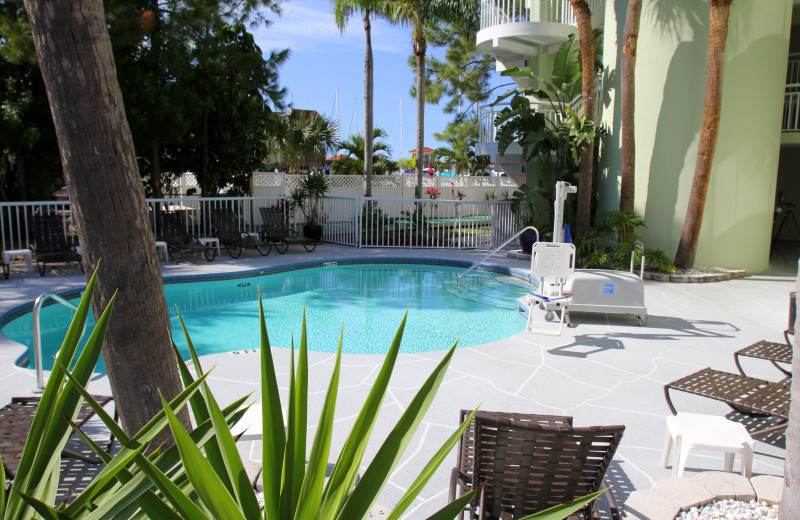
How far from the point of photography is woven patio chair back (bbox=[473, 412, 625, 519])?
2.70m

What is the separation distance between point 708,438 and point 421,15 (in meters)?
16.6

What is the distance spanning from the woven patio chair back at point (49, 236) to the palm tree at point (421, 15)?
436 inches

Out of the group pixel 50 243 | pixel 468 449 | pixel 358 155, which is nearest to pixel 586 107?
pixel 468 449

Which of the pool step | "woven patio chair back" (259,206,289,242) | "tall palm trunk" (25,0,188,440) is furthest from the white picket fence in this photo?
"tall palm trunk" (25,0,188,440)

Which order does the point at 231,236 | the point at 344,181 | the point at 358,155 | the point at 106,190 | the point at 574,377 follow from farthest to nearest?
the point at 358,155, the point at 344,181, the point at 231,236, the point at 574,377, the point at 106,190

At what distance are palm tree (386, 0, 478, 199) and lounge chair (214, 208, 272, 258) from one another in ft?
Result: 24.7

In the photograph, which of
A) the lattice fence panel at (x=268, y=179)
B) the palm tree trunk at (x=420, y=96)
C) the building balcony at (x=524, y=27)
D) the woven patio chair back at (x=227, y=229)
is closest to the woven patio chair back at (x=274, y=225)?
the woven patio chair back at (x=227, y=229)

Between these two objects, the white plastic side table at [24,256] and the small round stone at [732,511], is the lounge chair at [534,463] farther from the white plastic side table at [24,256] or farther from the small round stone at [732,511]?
the white plastic side table at [24,256]

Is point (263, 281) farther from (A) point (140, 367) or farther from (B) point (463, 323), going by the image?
(A) point (140, 367)

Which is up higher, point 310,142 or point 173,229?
point 310,142

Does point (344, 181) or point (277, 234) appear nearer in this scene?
point (277, 234)

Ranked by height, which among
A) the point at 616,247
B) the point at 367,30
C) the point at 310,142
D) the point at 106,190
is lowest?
the point at 616,247

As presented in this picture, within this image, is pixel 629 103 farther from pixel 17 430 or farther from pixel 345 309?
pixel 17 430

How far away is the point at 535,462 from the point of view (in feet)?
9.07
